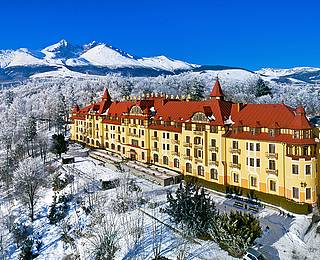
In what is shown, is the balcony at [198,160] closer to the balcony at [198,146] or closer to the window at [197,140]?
the balcony at [198,146]

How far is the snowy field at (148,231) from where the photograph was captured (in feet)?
105

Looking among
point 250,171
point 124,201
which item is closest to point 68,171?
point 124,201

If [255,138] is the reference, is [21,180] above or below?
below

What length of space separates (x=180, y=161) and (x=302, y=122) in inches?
813

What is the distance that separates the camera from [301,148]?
41312mm

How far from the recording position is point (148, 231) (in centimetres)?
3578

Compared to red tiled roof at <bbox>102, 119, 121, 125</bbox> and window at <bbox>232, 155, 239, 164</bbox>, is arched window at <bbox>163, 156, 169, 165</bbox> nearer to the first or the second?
window at <bbox>232, 155, 239, 164</bbox>

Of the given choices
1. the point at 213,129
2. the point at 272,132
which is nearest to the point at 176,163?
the point at 213,129

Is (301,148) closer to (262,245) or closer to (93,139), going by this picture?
(262,245)

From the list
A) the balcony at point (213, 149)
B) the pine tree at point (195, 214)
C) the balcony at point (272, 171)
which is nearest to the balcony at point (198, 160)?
the balcony at point (213, 149)

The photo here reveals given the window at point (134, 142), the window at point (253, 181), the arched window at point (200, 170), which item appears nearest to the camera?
the window at point (253, 181)

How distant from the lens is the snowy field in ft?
105

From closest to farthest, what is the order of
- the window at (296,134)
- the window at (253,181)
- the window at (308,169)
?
the window at (308,169) → the window at (296,134) → the window at (253,181)

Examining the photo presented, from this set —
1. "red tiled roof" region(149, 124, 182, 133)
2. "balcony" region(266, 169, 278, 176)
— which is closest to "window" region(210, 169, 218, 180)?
"balcony" region(266, 169, 278, 176)
